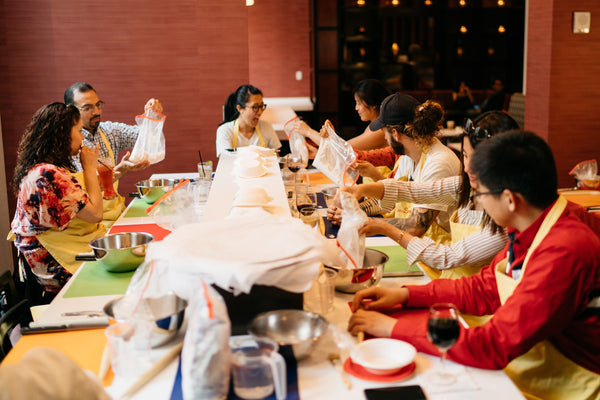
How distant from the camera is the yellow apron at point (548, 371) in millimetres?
1665

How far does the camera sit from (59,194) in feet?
9.40

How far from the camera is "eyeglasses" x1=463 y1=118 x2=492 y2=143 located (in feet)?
7.44

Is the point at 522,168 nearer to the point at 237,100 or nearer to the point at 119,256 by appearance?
the point at 119,256

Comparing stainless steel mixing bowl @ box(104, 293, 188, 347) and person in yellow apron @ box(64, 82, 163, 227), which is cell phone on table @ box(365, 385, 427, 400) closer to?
stainless steel mixing bowl @ box(104, 293, 188, 347)

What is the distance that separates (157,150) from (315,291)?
2393mm

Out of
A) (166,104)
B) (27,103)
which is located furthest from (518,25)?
(27,103)

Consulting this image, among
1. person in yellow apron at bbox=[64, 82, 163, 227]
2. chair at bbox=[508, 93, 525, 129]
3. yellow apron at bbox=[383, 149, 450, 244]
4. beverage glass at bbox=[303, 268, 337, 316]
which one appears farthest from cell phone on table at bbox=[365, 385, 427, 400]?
chair at bbox=[508, 93, 525, 129]

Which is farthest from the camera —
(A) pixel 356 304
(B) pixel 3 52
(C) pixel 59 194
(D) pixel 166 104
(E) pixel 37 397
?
(D) pixel 166 104

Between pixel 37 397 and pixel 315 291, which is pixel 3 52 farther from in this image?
pixel 37 397

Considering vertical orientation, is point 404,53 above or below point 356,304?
above

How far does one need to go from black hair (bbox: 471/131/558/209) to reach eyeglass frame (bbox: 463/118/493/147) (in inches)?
24.4

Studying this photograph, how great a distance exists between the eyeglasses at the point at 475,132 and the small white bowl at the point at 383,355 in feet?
3.18

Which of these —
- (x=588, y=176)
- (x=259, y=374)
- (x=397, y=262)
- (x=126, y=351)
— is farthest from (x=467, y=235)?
(x=588, y=176)

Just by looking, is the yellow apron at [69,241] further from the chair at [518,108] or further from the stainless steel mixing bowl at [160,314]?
the chair at [518,108]
